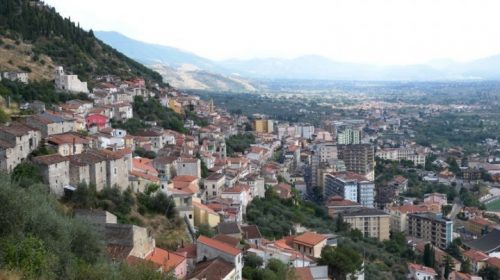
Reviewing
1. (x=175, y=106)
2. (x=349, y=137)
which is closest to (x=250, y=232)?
(x=175, y=106)

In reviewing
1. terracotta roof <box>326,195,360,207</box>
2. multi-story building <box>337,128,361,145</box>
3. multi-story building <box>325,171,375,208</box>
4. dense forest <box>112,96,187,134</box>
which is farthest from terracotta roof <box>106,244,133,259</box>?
multi-story building <box>337,128,361,145</box>

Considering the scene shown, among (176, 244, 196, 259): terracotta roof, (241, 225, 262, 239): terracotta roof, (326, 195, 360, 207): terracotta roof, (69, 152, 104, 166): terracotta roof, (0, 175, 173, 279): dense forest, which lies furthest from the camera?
(326, 195, 360, 207): terracotta roof

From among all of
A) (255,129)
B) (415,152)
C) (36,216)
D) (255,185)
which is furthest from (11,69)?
(415,152)

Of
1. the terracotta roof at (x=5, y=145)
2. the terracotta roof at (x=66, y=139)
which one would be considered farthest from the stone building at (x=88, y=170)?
the terracotta roof at (x=5, y=145)

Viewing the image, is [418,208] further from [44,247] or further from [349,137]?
[44,247]

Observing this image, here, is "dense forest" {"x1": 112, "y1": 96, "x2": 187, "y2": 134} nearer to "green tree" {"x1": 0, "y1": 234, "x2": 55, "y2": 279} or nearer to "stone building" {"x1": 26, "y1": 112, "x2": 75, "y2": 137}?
"stone building" {"x1": 26, "y1": 112, "x2": 75, "y2": 137}

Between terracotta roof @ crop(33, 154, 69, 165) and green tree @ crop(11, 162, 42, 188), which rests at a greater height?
terracotta roof @ crop(33, 154, 69, 165)
